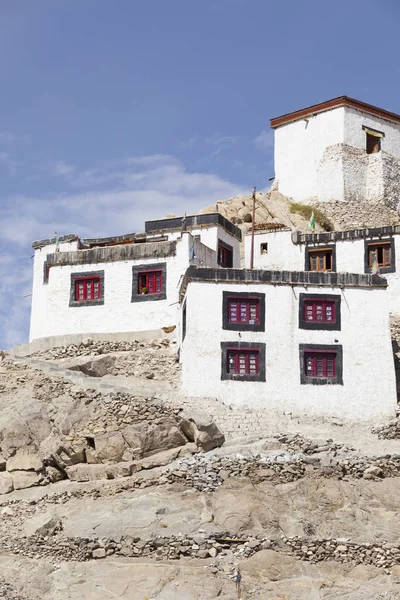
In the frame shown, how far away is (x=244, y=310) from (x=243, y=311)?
7 cm

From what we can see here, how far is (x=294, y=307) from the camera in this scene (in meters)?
43.3

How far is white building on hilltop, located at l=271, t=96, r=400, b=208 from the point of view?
67562 mm

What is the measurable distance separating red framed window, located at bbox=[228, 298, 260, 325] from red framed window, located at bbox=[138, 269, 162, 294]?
6.82 metres

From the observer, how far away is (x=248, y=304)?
142 feet

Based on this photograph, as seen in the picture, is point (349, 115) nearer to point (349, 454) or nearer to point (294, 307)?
point (294, 307)

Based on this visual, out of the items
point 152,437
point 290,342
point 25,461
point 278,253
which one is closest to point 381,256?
Result: point 278,253

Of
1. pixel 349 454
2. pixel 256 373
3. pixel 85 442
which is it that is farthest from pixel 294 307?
pixel 85 442

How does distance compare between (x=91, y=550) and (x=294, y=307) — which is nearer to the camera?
(x=91, y=550)

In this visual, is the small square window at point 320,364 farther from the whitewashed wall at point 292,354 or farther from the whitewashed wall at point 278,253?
the whitewashed wall at point 278,253

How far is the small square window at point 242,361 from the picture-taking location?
4188 cm

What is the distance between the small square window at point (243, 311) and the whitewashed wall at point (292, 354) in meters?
0.24

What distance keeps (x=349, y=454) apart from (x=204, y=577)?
870 centimetres

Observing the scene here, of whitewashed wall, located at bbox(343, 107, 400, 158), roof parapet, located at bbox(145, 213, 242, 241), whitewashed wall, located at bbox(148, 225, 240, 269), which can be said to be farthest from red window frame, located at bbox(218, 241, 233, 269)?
whitewashed wall, located at bbox(343, 107, 400, 158)

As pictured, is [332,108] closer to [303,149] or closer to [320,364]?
[303,149]
